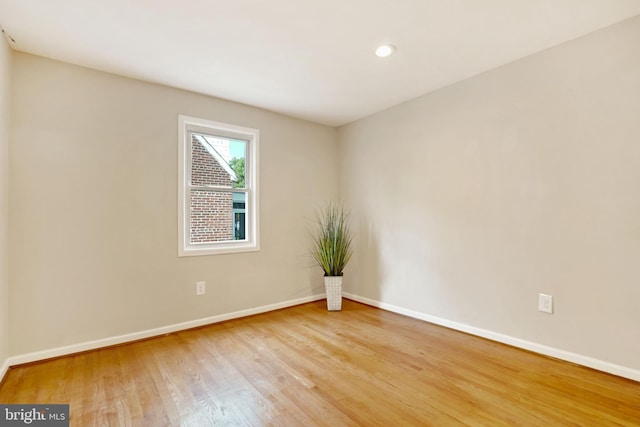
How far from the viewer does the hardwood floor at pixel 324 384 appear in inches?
63.0

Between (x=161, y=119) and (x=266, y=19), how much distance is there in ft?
4.83

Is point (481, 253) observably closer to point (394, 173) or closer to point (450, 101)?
point (394, 173)

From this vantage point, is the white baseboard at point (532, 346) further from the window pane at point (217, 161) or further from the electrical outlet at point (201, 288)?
the window pane at point (217, 161)

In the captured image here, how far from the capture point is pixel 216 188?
317 cm

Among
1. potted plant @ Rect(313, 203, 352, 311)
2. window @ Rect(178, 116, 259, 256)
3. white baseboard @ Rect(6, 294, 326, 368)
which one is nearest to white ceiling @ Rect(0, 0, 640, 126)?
window @ Rect(178, 116, 259, 256)

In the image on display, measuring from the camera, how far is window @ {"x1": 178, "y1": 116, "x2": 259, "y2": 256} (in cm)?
294

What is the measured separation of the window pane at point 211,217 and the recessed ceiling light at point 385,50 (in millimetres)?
2025

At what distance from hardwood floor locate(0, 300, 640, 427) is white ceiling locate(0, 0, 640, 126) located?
7.51 feet

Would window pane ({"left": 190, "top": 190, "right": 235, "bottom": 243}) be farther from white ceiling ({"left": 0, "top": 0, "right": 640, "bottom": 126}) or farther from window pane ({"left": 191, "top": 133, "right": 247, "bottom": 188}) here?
white ceiling ({"left": 0, "top": 0, "right": 640, "bottom": 126})

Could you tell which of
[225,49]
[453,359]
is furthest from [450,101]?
[453,359]

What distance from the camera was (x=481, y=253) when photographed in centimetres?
263

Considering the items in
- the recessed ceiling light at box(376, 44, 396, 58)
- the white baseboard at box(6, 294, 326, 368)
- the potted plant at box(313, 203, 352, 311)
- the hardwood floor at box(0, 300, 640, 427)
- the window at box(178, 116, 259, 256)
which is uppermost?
the recessed ceiling light at box(376, 44, 396, 58)

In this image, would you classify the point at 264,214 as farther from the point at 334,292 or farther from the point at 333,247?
the point at 334,292

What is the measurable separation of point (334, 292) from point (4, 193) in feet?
9.50
